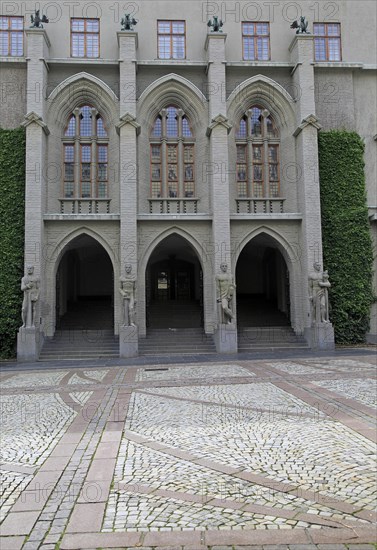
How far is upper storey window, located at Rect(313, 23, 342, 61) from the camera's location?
76.6ft

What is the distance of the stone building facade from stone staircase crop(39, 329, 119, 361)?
0.67 m

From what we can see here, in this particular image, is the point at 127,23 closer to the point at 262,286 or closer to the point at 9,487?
the point at 262,286

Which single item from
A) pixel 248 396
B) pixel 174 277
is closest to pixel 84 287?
pixel 174 277

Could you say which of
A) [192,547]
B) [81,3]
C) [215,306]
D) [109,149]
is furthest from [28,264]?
[192,547]

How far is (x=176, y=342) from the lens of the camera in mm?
20188

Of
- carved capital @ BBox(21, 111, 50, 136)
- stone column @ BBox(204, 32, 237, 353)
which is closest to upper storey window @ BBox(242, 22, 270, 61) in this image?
stone column @ BBox(204, 32, 237, 353)

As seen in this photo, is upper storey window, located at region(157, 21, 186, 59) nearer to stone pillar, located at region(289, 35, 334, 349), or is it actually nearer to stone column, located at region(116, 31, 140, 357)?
stone column, located at region(116, 31, 140, 357)

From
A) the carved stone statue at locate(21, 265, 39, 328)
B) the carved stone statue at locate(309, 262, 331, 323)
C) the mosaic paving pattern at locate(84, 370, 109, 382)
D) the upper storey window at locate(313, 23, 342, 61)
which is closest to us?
the mosaic paving pattern at locate(84, 370, 109, 382)

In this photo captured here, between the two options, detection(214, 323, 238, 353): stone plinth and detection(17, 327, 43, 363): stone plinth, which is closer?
detection(17, 327, 43, 363): stone plinth

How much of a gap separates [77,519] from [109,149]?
2000 centimetres

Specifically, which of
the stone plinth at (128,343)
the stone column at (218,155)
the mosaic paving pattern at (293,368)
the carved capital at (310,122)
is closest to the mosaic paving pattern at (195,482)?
the mosaic paving pattern at (293,368)

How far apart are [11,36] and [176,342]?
664 inches

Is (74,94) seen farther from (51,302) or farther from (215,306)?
(215,306)

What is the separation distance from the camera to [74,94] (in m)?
21.6
